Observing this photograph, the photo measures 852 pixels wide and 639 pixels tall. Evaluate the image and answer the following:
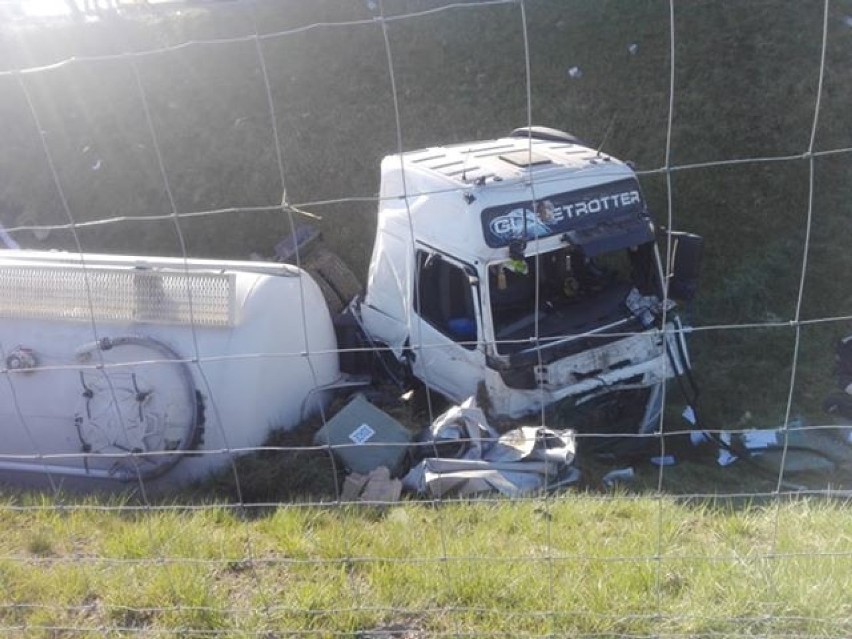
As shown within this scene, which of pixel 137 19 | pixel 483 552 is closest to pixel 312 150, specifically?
pixel 137 19

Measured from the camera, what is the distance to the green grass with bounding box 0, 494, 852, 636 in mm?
2910

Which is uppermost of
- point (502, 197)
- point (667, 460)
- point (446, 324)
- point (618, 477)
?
point (502, 197)

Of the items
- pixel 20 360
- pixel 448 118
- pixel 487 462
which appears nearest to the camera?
pixel 487 462

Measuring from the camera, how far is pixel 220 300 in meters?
5.80

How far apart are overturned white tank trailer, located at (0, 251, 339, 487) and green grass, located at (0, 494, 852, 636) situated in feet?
5.87

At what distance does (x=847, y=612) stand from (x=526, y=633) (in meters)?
0.97

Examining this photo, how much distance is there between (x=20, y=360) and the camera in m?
5.74

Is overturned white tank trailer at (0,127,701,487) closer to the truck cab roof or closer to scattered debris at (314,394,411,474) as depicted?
the truck cab roof

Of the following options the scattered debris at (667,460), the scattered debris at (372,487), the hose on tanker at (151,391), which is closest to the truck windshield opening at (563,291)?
the scattered debris at (667,460)

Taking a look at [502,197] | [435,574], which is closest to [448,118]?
[502,197]

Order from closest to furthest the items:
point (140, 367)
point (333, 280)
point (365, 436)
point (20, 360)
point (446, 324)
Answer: point (140, 367) → point (20, 360) → point (365, 436) → point (446, 324) → point (333, 280)

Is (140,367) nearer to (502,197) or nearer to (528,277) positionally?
(502,197)

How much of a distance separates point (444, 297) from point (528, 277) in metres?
0.59

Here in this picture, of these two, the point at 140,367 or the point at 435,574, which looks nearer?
the point at 435,574
